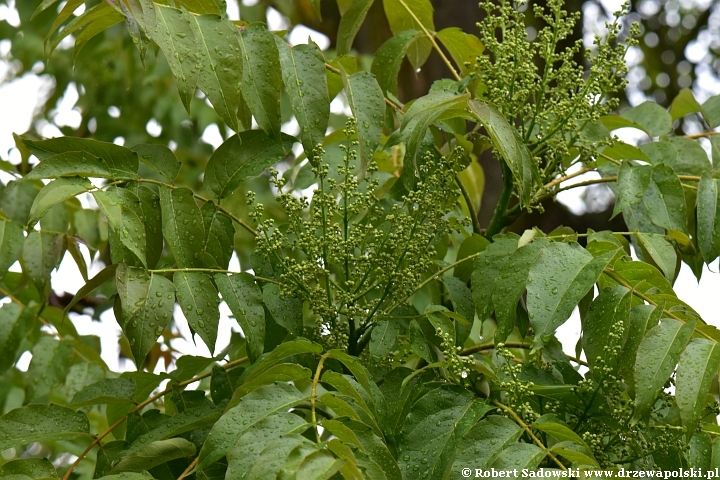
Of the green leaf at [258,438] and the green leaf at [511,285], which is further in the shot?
the green leaf at [511,285]

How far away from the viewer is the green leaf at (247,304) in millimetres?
1340

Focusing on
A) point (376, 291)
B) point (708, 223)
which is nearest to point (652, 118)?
point (708, 223)

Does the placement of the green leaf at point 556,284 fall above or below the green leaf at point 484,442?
above

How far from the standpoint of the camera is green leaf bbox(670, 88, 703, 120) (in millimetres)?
2029

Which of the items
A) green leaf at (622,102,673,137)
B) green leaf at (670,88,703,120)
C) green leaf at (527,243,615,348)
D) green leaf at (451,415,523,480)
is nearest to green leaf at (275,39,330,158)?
green leaf at (527,243,615,348)

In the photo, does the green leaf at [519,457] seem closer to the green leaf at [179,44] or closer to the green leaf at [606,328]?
the green leaf at [606,328]

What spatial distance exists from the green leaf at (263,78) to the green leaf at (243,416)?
45cm

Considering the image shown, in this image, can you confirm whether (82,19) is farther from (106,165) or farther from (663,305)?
(663,305)

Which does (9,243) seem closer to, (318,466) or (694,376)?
(318,466)

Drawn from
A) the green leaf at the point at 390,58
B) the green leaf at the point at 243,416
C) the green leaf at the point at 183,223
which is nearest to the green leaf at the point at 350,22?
the green leaf at the point at 390,58

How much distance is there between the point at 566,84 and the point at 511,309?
1.62ft

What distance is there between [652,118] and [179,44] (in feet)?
4.18

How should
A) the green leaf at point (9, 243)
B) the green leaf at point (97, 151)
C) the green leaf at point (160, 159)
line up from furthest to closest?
the green leaf at point (9, 243)
the green leaf at point (160, 159)
the green leaf at point (97, 151)

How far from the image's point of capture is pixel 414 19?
6.26 feet
